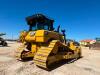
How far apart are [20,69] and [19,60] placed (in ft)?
7.76

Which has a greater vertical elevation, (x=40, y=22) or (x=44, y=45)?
(x=40, y=22)

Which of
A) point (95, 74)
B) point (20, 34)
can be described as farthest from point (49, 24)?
point (95, 74)

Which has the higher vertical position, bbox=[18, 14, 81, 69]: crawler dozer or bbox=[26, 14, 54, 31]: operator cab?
bbox=[26, 14, 54, 31]: operator cab

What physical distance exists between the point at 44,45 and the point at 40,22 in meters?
1.78

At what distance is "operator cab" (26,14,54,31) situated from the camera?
1063 cm

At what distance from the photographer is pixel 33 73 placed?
787 centimetres

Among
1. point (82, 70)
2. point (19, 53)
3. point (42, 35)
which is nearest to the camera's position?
point (82, 70)

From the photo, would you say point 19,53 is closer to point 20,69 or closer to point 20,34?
point 20,34

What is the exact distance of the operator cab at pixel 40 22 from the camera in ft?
34.9

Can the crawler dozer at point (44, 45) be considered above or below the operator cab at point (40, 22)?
below

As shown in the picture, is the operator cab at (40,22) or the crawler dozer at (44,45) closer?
the crawler dozer at (44,45)

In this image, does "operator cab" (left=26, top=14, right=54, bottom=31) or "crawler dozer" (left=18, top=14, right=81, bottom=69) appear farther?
"operator cab" (left=26, top=14, right=54, bottom=31)

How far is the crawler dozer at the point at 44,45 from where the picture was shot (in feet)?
27.8

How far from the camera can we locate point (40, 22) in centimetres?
1075
